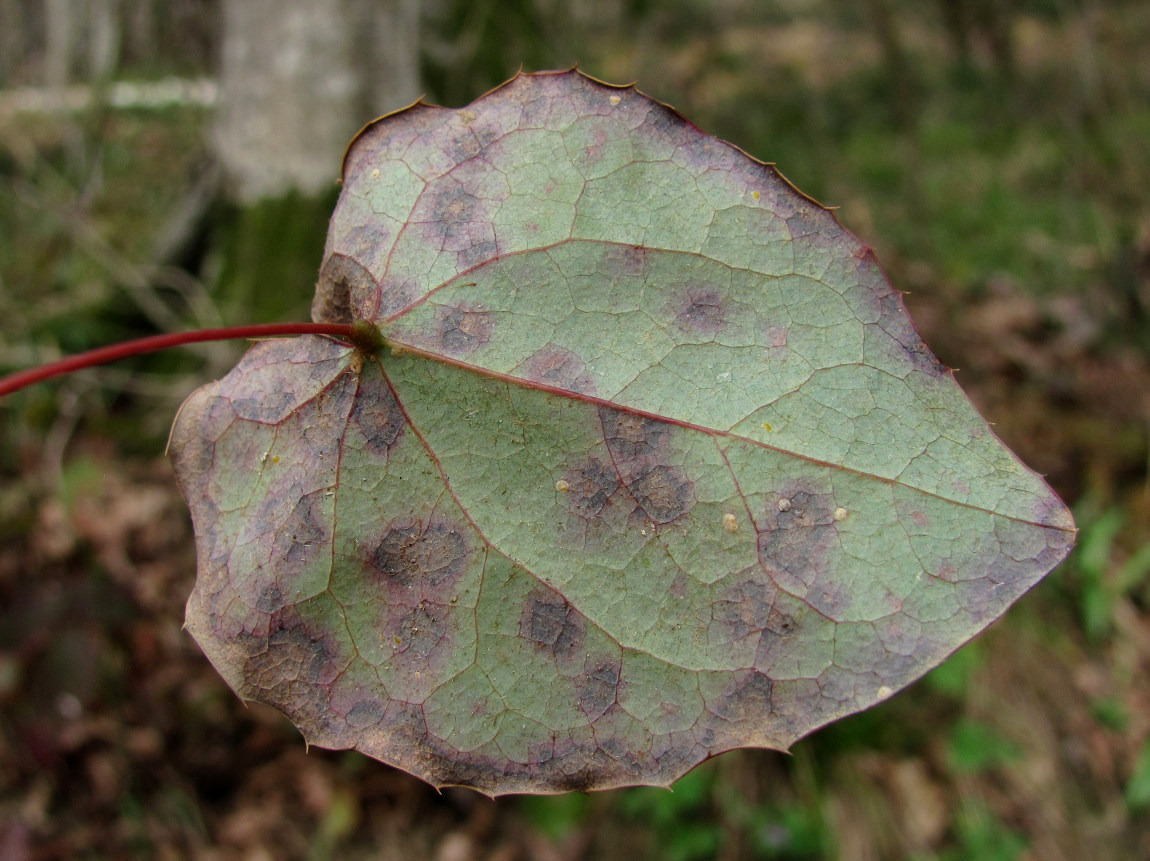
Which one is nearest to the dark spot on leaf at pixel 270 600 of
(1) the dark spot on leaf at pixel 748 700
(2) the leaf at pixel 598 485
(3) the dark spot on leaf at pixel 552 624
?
(2) the leaf at pixel 598 485

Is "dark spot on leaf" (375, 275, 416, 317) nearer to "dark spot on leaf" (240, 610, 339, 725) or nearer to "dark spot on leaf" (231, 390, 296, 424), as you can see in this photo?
"dark spot on leaf" (231, 390, 296, 424)

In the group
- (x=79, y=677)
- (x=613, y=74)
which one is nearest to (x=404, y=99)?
(x=79, y=677)

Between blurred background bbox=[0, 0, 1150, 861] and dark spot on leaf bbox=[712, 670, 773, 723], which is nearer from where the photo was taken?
dark spot on leaf bbox=[712, 670, 773, 723]

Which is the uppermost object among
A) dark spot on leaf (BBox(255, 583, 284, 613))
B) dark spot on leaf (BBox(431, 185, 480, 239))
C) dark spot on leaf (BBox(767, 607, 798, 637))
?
dark spot on leaf (BBox(431, 185, 480, 239))

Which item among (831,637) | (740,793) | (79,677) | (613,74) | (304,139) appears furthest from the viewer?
(613,74)

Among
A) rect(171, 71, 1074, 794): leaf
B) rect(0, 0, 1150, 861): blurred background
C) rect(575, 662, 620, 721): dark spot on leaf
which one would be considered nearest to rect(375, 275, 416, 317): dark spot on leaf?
rect(171, 71, 1074, 794): leaf

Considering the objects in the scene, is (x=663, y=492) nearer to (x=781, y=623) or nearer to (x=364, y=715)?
(x=781, y=623)

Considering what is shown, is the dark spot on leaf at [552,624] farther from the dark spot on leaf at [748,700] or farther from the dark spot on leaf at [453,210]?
the dark spot on leaf at [453,210]

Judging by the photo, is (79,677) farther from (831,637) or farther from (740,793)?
(831,637)
